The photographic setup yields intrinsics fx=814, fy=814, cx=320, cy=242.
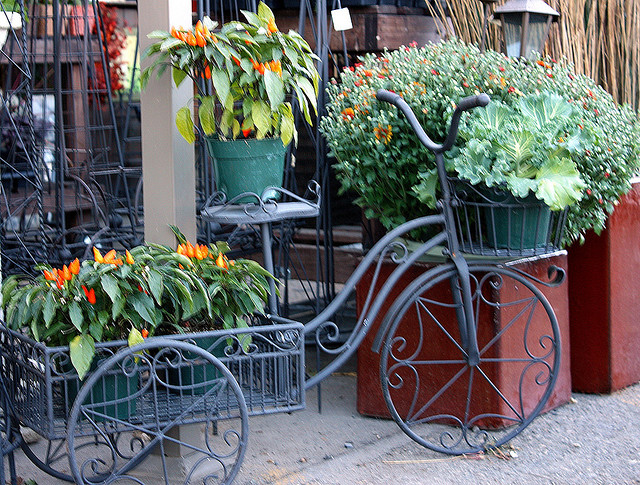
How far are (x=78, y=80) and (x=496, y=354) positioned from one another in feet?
15.2

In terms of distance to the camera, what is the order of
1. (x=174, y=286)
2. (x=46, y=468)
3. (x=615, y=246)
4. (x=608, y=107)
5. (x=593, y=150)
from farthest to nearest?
(x=615, y=246) → (x=608, y=107) → (x=593, y=150) → (x=46, y=468) → (x=174, y=286)

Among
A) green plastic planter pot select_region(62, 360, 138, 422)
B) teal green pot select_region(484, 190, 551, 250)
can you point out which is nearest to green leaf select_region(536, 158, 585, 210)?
teal green pot select_region(484, 190, 551, 250)

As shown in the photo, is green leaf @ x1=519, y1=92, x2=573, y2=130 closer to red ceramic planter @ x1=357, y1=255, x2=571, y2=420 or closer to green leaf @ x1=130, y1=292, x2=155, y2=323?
red ceramic planter @ x1=357, y1=255, x2=571, y2=420

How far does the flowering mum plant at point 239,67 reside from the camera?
8.94 feet

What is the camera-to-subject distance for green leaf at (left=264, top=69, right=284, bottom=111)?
2.77 meters

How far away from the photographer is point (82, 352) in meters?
2.45

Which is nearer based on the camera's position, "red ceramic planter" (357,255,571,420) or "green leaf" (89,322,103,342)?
"green leaf" (89,322,103,342)

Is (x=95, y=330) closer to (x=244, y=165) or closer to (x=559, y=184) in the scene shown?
(x=244, y=165)

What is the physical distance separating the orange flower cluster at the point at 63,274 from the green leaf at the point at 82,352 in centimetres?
19

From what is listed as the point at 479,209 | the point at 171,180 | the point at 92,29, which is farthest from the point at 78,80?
the point at 479,209

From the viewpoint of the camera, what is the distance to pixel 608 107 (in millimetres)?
3428

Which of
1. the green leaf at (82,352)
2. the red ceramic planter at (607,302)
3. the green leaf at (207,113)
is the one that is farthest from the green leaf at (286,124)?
the red ceramic planter at (607,302)

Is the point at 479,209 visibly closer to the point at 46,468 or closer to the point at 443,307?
the point at 443,307

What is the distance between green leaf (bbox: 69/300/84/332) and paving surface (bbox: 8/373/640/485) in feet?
3.05
